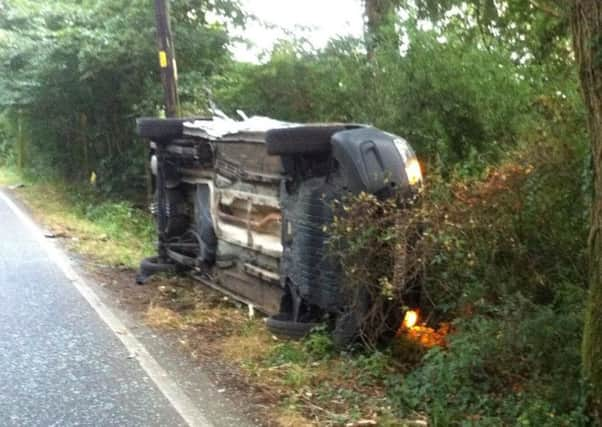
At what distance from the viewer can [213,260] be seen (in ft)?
26.9

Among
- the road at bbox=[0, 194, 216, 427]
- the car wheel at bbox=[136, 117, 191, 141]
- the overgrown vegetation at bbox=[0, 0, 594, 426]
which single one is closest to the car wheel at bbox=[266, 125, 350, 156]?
the overgrown vegetation at bbox=[0, 0, 594, 426]

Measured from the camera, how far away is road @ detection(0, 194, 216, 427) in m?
4.92

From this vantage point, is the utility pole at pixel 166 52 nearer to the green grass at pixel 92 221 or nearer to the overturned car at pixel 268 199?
the green grass at pixel 92 221

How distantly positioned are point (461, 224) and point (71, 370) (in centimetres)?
298

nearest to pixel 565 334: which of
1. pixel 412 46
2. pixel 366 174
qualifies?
pixel 366 174

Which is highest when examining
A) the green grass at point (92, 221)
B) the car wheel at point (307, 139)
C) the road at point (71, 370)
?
the car wheel at point (307, 139)

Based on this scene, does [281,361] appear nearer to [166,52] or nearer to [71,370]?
[71,370]

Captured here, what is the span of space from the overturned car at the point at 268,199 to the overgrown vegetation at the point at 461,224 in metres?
0.27

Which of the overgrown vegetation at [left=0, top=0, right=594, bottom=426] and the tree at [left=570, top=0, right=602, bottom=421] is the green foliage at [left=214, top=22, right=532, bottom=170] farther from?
the tree at [left=570, top=0, right=602, bottom=421]

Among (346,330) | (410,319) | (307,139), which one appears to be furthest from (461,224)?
Result: (307,139)

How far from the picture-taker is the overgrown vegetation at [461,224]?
15.5 ft

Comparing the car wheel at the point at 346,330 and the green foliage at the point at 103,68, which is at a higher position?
the green foliage at the point at 103,68

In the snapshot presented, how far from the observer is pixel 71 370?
5.75 meters

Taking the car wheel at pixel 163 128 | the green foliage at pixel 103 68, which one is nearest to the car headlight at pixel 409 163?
the car wheel at pixel 163 128
